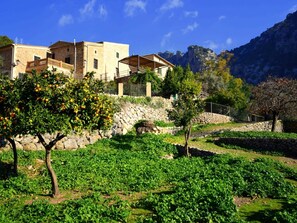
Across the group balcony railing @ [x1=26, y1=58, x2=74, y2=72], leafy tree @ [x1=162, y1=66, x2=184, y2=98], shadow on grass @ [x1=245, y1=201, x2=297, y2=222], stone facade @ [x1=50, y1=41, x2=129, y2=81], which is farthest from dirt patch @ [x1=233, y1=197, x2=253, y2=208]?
stone facade @ [x1=50, y1=41, x2=129, y2=81]

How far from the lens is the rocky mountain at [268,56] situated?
511 feet

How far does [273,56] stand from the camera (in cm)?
17000

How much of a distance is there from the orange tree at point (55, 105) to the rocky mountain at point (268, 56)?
14060 centimetres

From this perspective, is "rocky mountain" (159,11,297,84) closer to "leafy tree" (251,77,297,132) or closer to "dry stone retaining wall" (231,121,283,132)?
"dry stone retaining wall" (231,121,283,132)

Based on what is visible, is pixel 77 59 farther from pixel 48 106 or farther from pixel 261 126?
pixel 48 106

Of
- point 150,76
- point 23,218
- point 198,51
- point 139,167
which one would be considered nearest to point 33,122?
point 23,218

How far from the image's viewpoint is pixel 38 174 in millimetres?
17328

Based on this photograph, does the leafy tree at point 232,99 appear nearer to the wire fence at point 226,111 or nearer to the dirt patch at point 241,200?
the wire fence at point 226,111

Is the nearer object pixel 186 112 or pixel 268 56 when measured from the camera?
pixel 186 112

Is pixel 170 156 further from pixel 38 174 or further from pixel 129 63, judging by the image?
pixel 129 63

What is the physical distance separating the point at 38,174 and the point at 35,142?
5.90 meters

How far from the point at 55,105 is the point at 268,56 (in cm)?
17995

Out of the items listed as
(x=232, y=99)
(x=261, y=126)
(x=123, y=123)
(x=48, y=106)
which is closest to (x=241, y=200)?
(x=48, y=106)

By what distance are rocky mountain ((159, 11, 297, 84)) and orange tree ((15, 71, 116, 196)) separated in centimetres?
14060
